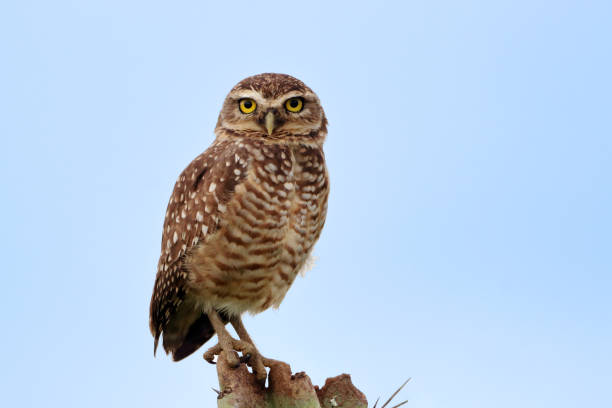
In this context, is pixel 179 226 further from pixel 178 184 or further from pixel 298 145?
pixel 298 145

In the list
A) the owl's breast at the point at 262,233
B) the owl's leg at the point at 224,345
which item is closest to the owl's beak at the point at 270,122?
the owl's breast at the point at 262,233

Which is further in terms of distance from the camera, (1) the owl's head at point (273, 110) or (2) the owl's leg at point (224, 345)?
(1) the owl's head at point (273, 110)

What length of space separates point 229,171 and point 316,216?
1.84 feet

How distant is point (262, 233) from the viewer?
3904 mm

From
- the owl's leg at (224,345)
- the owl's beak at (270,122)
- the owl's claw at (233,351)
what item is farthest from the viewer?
the owl's beak at (270,122)

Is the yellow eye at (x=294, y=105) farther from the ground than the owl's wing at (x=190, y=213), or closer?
farther from the ground

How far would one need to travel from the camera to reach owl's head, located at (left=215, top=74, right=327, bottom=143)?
4141 millimetres

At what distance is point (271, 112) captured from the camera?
413 cm

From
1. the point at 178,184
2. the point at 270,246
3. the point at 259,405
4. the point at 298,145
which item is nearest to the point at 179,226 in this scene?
the point at 178,184

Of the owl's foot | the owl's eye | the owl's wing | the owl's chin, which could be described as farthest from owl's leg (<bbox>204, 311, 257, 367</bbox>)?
the owl's eye

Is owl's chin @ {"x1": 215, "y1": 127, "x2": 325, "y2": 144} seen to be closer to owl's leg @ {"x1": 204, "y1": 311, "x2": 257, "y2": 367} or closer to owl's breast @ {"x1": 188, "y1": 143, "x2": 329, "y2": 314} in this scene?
owl's breast @ {"x1": 188, "y1": 143, "x2": 329, "y2": 314}

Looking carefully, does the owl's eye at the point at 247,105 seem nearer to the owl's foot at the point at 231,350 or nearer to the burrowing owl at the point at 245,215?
the burrowing owl at the point at 245,215

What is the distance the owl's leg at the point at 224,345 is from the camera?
12.8ft

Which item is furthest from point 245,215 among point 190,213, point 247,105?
point 247,105
